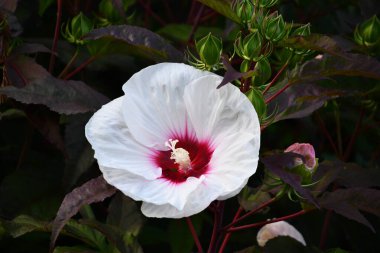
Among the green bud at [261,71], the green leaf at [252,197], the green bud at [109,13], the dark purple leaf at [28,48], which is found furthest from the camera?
the green bud at [109,13]

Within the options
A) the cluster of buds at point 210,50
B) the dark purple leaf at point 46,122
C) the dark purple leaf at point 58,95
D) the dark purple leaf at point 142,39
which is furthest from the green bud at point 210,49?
the dark purple leaf at point 46,122

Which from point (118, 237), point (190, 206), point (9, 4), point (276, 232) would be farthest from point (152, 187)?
point (9, 4)

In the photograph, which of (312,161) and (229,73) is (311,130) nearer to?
(312,161)

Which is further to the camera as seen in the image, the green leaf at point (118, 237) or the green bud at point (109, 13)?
the green bud at point (109, 13)

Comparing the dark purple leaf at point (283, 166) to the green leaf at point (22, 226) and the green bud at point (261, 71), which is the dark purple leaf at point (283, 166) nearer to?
the green bud at point (261, 71)

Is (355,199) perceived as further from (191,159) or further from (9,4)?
(9,4)

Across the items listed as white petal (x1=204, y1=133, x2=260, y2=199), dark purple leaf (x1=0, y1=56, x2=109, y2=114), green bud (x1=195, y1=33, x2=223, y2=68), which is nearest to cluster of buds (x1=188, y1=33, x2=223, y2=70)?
green bud (x1=195, y1=33, x2=223, y2=68)

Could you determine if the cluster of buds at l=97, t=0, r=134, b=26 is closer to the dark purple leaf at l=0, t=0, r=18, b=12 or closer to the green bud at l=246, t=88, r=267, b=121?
the dark purple leaf at l=0, t=0, r=18, b=12
